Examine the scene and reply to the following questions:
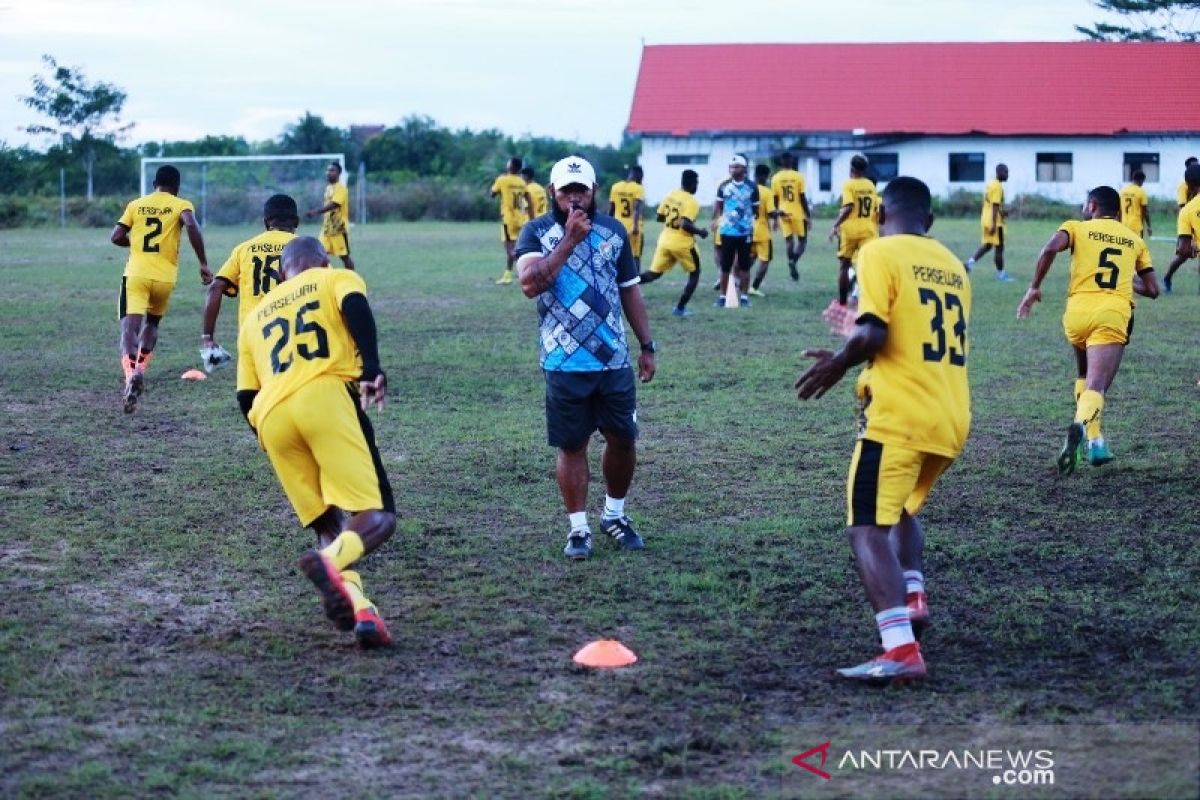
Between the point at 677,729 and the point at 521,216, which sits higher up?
the point at 521,216

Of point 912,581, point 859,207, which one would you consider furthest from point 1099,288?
point 859,207

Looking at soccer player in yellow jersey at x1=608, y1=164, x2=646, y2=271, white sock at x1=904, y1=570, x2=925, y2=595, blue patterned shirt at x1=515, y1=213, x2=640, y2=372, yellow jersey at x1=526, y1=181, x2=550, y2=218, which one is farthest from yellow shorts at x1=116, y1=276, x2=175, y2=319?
yellow jersey at x1=526, y1=181, x2=550, y2=218

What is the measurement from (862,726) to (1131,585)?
2.55 metres

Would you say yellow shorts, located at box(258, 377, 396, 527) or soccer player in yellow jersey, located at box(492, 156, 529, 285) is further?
soccer player in yellow jersey, located at box(492, 156, 529, 285)

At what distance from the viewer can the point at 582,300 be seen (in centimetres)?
782

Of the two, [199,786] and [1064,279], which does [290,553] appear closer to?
[199,786]

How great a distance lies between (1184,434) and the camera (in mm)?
11438

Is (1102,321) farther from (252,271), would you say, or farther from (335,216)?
(335,216)

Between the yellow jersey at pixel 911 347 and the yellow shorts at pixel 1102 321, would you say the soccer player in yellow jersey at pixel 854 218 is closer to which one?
the yellow shorts at pixel 1102 321

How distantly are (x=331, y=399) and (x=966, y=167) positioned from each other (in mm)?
50301

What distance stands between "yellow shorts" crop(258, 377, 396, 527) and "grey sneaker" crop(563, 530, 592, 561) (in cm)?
165

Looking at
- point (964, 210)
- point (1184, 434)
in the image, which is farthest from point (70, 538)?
point (964, 210)

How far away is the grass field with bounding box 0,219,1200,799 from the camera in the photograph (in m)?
5.22

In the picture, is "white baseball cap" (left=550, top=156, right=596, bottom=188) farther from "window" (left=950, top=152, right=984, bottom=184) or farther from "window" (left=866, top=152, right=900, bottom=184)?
"window" (left=950, top=152, right=984, bottom=184)
